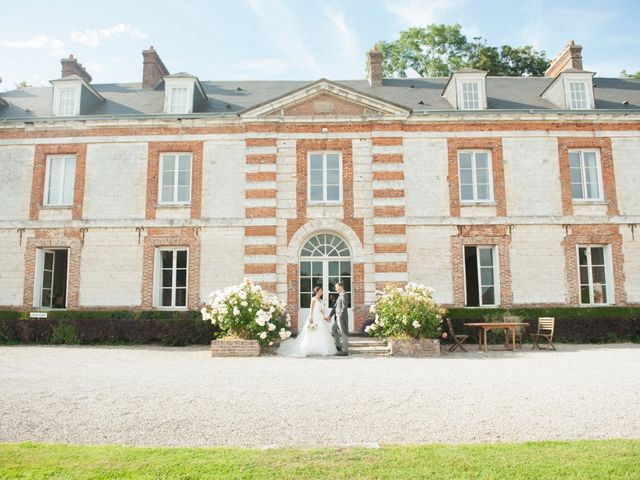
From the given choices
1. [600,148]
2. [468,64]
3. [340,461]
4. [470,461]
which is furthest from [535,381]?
[468,64]

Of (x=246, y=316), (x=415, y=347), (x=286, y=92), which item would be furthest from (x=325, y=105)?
(x=415, y=347)

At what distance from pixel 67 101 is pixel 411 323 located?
515 inches

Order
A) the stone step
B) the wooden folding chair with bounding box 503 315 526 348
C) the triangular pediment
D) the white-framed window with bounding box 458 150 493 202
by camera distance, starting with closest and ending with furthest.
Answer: the stone step → the wooden folding chair with bounding box 503 315 526 348 → the triangular pediment → the white-framed window with bounding box 458 150 493 202

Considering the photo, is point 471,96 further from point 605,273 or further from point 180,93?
point 180,93

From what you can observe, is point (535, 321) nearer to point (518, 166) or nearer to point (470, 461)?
point (518, 166)

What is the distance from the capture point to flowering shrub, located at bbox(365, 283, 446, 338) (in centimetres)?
1179

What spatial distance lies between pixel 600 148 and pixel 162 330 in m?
14.1

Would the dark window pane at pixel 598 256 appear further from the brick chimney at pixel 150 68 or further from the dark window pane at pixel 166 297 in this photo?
the brick chimney at pixel 150 68

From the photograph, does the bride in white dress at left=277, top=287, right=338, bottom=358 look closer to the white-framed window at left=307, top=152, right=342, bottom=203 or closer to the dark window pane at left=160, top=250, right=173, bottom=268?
the white-framed window at left=307, top=152, right=342, bottom=203

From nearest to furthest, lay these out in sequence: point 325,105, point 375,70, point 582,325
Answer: point 582,325, point 325,105, point 375,70

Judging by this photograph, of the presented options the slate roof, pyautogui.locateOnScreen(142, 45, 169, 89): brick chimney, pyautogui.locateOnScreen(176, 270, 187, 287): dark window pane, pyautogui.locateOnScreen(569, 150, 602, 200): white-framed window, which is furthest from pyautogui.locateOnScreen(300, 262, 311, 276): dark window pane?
pyautogui.locateOnScreen(142, 45, 169, 89): brick chimney

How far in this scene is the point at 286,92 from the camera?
17078 millimetres

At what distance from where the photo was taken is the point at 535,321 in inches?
556

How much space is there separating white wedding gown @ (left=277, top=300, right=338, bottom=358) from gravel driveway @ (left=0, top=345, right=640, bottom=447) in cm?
98
